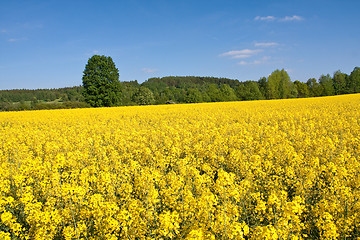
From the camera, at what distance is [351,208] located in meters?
4.57

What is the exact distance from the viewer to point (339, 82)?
85.5 meters

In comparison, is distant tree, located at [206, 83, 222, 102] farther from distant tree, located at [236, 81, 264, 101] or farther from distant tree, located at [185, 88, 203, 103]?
distant tree, located at [236, 81, 264, 101]

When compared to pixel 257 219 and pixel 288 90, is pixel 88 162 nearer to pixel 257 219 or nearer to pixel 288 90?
pixel 257 219

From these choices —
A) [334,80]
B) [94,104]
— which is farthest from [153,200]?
[334,80]

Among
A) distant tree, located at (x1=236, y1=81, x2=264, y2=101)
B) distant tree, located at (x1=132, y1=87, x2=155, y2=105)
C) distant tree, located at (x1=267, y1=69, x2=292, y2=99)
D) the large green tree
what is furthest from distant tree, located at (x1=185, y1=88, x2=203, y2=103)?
the large green tree

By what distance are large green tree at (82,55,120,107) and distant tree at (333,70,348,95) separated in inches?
2946

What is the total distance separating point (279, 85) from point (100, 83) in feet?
199

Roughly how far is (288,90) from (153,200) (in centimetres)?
8437

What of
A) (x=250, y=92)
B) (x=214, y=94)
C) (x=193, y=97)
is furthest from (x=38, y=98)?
(x=250, y=92)

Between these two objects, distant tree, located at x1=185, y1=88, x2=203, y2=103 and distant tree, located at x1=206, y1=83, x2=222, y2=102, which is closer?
distant tree, located at x1=185, y1=88, x2=203, y2=103

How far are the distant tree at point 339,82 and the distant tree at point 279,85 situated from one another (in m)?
16.5

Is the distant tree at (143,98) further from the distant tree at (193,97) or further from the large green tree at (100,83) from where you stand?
the large green tree at (100,83)

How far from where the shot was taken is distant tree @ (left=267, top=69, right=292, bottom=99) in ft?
259

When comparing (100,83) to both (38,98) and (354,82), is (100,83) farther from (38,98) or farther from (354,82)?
(38,98)
